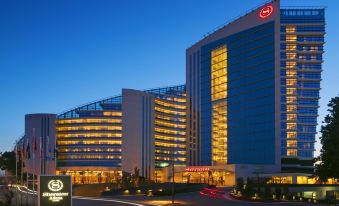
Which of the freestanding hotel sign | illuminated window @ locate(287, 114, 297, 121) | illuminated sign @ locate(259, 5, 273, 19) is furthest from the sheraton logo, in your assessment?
illuminated sign @ locate(259, 5, 273, 19)

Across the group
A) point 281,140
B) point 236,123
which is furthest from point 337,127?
point 236,123

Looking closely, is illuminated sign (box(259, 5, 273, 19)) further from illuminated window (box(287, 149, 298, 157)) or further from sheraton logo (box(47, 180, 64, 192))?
sheraton logo (box(47, 180, 64, 192))

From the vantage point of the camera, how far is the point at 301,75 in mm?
184625

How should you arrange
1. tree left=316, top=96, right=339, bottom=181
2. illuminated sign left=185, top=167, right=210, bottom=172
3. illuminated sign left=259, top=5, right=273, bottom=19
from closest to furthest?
tree left=316, top=96, right=339, bottom=181, illuminated sign left=185, top=167, right=210, bottom=172, illuminated sign left=259, top=5, right=273, bottom=19

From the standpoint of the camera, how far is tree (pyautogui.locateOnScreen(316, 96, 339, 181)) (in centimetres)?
5762

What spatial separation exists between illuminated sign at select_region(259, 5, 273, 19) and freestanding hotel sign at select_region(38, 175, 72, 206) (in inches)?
5879

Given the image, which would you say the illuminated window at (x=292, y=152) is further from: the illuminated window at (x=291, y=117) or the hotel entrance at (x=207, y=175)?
the hotel entrance at (x=207, y=175)

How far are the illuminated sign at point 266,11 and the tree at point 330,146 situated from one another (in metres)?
125

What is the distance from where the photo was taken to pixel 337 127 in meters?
58.2

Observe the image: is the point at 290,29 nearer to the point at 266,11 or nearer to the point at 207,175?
the point at 266,11

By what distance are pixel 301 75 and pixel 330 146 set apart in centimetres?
13009

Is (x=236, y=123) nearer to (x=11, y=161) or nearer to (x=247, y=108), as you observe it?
(x=247, y=108)

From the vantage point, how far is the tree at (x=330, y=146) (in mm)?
57625

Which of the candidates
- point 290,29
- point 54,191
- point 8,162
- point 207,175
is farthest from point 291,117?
point 54,191
